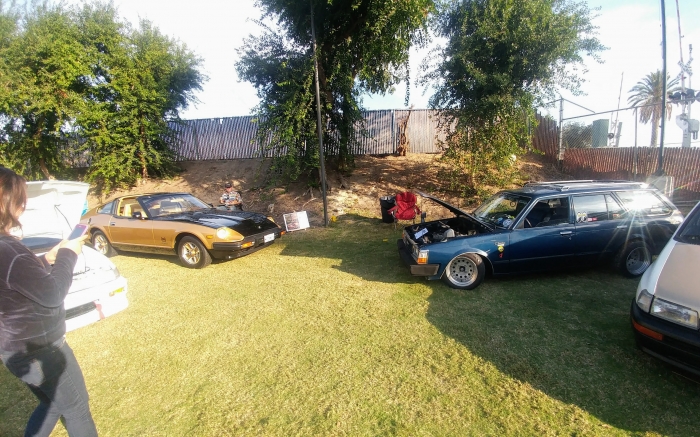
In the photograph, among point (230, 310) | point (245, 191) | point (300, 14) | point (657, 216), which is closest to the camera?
point (230, 310)

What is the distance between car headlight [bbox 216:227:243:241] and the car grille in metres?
2.40

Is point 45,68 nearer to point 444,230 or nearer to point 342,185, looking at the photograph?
point 342,185

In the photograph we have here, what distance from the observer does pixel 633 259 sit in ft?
16.1

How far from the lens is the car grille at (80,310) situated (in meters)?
3.61

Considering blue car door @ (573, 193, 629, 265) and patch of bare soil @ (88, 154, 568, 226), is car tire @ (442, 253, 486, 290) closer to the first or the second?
blue car door @ (573, 193, 629, 265)

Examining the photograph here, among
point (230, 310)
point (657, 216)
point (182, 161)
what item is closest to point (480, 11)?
point (657, 216)

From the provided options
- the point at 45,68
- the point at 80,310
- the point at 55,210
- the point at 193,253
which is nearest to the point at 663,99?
the point at 193,253

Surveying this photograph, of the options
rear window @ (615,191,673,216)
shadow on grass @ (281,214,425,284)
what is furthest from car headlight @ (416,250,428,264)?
rear window @ (615,191,673,216)

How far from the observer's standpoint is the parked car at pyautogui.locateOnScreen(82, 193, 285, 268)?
6121 millimetres

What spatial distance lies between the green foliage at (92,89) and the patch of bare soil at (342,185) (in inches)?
70.9

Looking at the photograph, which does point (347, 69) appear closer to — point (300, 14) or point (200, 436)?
point (300, 14)


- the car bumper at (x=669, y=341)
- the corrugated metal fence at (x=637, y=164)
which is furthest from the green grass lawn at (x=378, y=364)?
the corrugated metal fence at (x=637, y=164)

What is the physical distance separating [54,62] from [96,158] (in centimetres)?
346

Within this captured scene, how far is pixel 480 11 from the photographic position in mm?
9109
